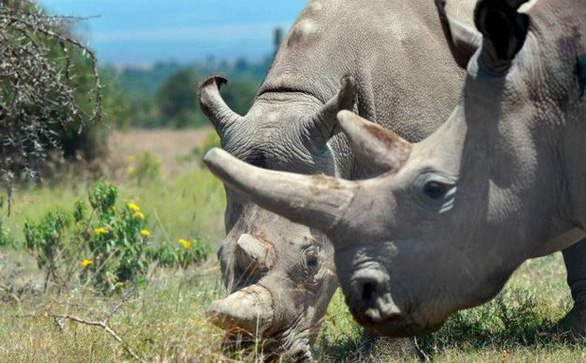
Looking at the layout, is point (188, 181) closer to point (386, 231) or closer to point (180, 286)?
point (180, 286)

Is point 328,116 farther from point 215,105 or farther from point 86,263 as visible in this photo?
point 86,263

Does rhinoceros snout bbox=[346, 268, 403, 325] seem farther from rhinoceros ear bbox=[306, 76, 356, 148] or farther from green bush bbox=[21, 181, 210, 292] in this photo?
green bush bbox=[21, 181, 210, 292]

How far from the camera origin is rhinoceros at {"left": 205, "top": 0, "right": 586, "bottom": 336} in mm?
5488

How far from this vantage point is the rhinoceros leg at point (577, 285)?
7.81 metres

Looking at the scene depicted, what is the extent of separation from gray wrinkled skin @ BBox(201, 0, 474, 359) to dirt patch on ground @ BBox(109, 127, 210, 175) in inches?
361

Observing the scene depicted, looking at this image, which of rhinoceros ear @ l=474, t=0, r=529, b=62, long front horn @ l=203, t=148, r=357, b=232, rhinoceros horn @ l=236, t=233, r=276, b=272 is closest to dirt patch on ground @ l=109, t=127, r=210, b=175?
rhinoceros horn @ l=236, t=233, r=276, b=272

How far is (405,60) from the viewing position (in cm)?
784

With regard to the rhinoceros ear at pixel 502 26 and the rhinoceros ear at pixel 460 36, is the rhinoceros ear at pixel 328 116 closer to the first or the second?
the rhinoceros ear at pixel 460 36

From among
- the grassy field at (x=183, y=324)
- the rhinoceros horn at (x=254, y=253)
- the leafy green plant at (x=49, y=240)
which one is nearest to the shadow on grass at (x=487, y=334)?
the grassy field at (x=183, y=324)

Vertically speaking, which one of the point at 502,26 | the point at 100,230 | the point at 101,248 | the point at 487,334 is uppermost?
the point at 502,26

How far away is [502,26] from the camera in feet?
18.0

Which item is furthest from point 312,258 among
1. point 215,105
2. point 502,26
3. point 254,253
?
point 502,26

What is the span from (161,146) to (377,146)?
22.7m

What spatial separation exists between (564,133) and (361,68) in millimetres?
2366
